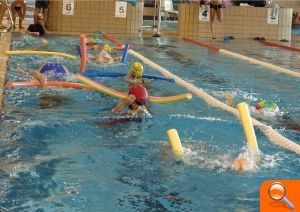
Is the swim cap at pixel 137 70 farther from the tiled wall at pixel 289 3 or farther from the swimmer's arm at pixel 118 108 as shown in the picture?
the tiled wall at pixel 289 3

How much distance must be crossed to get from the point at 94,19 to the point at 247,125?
12.5 meters

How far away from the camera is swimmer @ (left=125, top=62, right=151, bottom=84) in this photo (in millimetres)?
6930

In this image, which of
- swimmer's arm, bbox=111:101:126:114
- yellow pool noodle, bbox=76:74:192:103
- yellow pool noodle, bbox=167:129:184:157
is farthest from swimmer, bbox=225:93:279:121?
yellow pool noodle, bbox=167:129:184:157

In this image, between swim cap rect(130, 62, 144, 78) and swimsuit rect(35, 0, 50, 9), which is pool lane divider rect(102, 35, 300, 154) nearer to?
swim cap rect(130, 62, 144, 78)

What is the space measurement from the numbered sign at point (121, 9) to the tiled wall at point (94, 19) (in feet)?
0.28

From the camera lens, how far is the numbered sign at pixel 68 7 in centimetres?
1561

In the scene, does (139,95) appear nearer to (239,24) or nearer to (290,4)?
(239,24)

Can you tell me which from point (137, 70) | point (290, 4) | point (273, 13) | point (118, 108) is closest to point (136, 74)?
point (137, 70)

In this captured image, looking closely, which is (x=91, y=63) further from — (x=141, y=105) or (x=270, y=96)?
(x=141, y=105)

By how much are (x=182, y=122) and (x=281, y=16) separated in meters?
11.9

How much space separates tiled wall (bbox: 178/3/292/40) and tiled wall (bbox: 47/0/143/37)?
50.9 inches

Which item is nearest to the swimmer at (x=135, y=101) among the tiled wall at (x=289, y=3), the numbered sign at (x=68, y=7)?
the numbered sign at (x=68, y=7)

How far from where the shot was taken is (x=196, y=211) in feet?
10.7

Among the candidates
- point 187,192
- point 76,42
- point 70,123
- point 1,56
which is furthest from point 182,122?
point 76,42
